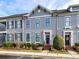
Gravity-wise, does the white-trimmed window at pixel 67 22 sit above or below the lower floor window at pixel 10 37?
above

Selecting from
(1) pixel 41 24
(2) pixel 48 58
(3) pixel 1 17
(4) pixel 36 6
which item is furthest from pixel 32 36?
(2) pixel 48 58

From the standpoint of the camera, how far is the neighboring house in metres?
26.0

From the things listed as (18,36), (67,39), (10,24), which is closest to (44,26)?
(67,39)

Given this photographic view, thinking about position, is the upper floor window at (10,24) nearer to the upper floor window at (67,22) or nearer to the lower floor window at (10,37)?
the lower floor window at (10,37)

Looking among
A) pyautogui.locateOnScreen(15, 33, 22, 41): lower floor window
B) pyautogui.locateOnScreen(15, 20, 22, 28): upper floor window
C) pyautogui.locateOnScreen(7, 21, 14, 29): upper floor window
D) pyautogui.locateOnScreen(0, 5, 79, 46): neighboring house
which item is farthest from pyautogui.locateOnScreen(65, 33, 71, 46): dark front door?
pyautogui.locateOnScreen(7, 21, 14, 29): upper floor window

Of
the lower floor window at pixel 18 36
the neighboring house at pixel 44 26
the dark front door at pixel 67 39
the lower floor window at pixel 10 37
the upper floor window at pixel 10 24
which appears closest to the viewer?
the neighboring house at pixel 44 26

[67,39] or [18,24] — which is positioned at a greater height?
[18,24]

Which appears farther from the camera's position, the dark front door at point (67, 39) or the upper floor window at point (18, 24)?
the upper floor window at point (18, 24)

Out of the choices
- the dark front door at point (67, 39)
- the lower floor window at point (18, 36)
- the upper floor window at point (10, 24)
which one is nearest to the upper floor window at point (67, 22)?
the dark front door at point (67, 39)

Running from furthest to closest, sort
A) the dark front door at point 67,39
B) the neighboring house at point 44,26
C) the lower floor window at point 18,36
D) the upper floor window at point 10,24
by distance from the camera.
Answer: the upper floor window at point 10,24 < the lower floor window at point 18,36 < the dark front door at point 67,39 < the neighboring house at point 44,26

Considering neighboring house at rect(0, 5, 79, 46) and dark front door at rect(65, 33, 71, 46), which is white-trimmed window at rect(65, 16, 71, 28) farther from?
dark front door at rect(65, 33, 71, 46)

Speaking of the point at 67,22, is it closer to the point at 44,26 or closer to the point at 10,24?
the point at 44,26

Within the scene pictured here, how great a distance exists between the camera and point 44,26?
2742 cm

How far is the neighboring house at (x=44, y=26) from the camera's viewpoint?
26047 mm
